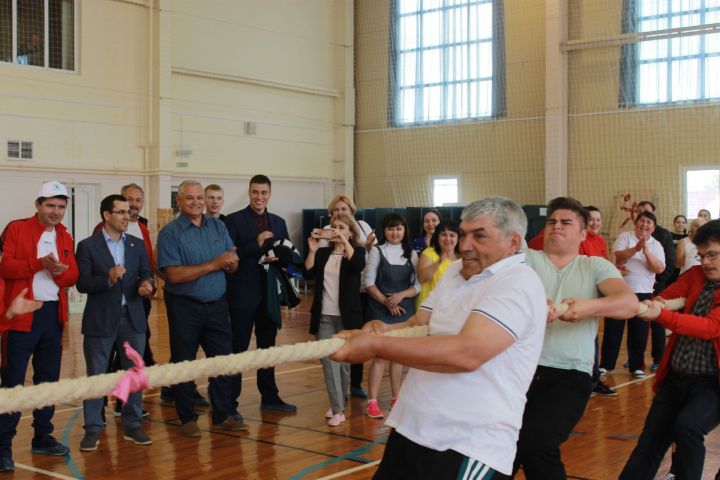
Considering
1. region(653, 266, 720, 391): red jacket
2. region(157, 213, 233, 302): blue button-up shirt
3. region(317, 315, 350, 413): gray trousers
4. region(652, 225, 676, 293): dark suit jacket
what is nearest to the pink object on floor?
region(653, 266, 720, 391): red jacket

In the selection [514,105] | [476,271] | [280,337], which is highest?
[514,105]

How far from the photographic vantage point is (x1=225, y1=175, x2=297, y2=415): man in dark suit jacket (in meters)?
7.26

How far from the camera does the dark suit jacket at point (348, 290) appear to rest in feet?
23.7

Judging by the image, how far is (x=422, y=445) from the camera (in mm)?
2867

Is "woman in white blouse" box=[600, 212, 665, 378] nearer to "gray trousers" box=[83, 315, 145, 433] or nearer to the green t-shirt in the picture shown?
"gray trousers" box=[83, 315, 145, 433]

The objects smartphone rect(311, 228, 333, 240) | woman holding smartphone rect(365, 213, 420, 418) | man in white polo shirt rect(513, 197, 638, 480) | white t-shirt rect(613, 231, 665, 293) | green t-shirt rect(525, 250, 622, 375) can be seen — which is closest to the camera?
man in white polo shirt rect(513, 197, 638, 480)

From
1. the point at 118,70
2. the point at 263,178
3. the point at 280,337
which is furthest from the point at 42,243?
the point at 118,70

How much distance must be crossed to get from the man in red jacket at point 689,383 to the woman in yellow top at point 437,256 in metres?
2.99

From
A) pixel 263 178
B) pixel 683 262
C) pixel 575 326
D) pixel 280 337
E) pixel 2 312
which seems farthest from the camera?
pixel 280 337

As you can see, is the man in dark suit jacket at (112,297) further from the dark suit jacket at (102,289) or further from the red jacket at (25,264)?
the red jacket at (25,264)

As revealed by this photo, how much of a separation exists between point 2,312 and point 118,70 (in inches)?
501

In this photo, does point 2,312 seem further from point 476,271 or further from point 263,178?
point 476,271

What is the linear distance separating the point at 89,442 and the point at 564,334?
3795mm

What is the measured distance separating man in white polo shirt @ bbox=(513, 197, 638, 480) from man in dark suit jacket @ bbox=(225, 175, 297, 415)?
3.42m
